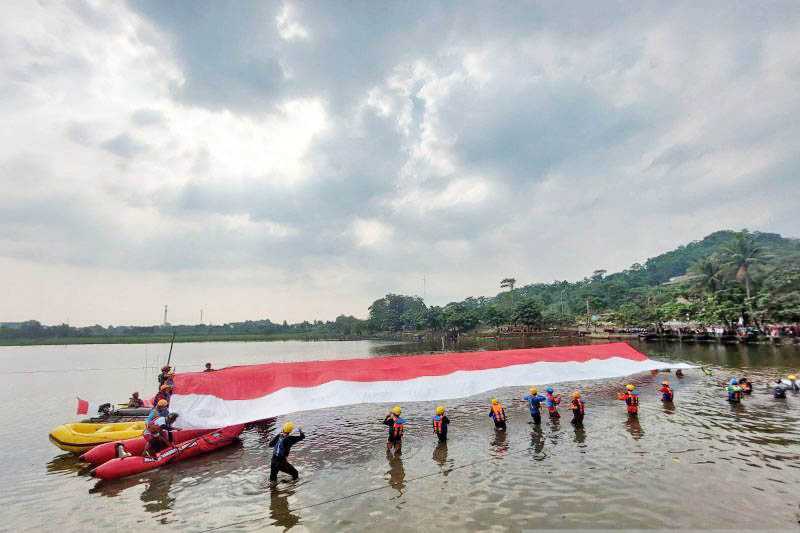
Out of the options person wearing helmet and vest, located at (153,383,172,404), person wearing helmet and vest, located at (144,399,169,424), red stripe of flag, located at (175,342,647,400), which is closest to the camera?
red stripe of flag, located at (175,342,647,400)

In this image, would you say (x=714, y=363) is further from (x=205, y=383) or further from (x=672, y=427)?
(x=205, y=383)

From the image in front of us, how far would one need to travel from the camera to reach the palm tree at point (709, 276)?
63938mm

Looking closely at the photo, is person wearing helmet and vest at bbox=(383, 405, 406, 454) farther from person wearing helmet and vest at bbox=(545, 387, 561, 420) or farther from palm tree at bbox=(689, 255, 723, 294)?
palm tree at bbox=(689, 255, 723, 294)

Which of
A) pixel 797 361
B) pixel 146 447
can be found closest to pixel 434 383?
pixel 146 447

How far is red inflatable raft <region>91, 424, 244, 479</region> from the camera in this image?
1302 cm

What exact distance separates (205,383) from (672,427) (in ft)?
62.0

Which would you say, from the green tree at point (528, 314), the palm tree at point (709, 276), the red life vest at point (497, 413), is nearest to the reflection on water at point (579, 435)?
the red life vest at point (497, 413)

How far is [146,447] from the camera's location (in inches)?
567

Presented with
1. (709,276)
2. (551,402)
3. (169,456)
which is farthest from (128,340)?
(709,276)

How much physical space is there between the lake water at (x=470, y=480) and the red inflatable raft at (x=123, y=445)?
0.69 m

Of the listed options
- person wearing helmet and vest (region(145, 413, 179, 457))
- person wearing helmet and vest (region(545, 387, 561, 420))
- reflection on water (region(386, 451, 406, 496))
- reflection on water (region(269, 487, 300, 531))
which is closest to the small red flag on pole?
person wearing helmet and vest (region(145, 413, 179, 457))

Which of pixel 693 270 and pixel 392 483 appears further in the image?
pixel 693 270

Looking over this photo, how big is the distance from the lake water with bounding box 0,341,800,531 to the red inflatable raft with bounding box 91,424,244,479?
40cm

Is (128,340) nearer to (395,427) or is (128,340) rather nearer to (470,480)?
(395,427)
